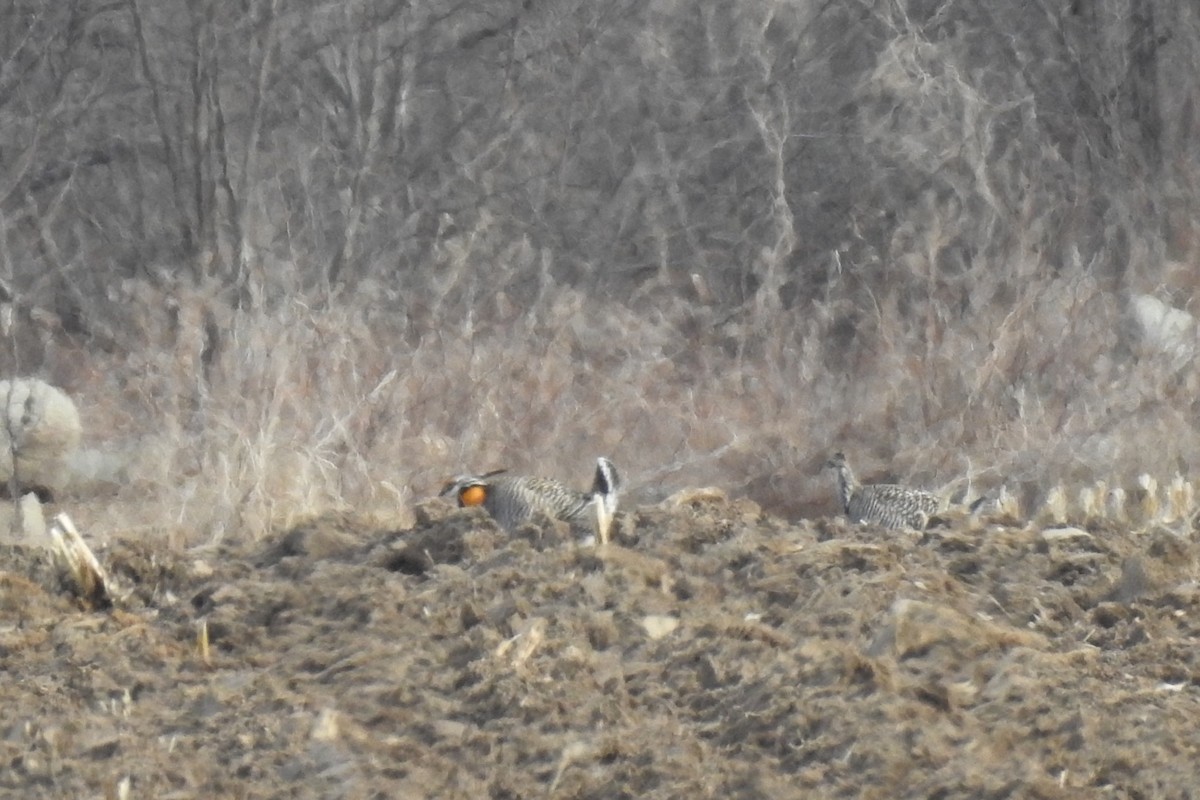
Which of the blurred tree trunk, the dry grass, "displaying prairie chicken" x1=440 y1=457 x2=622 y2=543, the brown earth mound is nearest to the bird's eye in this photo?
"displaying prairie chicken" x1=440 y1=457 x2=622 y2=543

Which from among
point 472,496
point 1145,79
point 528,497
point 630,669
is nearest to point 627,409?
point 472,496

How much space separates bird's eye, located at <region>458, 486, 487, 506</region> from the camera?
24.4 feet

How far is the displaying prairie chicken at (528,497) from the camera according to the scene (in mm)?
6961

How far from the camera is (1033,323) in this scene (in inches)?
460

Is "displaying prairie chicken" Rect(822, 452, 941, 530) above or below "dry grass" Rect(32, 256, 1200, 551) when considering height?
above

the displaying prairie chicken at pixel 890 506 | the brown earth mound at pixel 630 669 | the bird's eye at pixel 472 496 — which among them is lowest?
the displaying prairie chicken at pixel 890 506

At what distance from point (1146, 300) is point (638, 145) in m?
6.15

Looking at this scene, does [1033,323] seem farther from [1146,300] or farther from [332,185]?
[332,185]

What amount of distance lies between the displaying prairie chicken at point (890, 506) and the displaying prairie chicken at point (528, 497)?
3.26ft

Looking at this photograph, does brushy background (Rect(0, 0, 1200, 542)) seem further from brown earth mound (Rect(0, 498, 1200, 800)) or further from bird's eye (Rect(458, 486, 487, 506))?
brown earth mound (Rect(0, 498, 1200, 800))

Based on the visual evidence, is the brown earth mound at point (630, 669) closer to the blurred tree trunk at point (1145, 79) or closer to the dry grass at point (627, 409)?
the dry grass at point (627, 409)

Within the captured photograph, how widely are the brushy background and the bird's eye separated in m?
1.01

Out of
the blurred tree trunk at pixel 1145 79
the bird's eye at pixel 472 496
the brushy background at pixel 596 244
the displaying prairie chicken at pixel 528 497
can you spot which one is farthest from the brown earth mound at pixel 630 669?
the blurred tree trunk at pixel 1145 79

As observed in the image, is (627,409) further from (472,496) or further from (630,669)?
(630,669)
